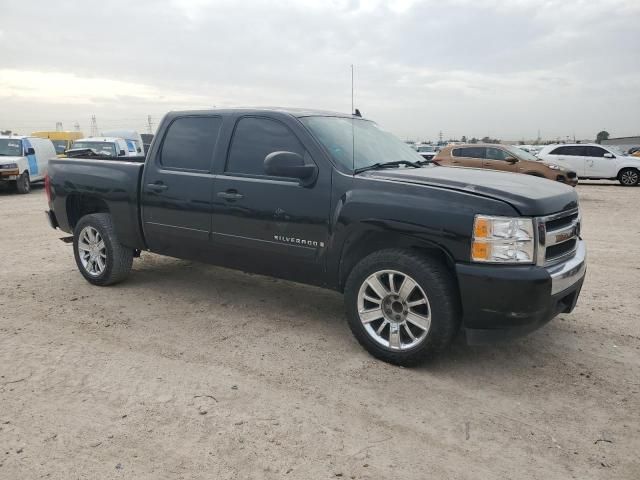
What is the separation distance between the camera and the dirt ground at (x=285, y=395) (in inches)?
107

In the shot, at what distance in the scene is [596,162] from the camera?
19984mm

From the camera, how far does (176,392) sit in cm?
341

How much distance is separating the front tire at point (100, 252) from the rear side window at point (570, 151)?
18.6m

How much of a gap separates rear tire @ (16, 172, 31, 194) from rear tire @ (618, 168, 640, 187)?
20.7 m

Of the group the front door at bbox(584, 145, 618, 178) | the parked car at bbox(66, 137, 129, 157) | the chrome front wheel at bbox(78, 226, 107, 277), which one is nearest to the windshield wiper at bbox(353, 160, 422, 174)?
the chrome front wheel at bbox(78, 226, 107, 277)

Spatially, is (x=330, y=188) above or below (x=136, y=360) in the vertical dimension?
above

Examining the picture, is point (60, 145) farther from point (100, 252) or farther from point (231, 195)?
point (231, 195)

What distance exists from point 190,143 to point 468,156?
13070mm

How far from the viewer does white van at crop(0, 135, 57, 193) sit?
1619cm

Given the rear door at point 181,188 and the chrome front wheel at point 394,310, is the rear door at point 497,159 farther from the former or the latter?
the chrome front wheel at point 394,310

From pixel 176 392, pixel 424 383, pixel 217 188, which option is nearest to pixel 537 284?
pixel 424 383

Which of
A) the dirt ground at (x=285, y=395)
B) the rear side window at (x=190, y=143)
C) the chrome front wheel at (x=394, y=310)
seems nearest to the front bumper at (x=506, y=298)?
the chrome front wheel at (x=394, y=310)

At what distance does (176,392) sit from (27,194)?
16100 mm

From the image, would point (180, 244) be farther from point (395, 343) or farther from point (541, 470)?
point (541, 470)
